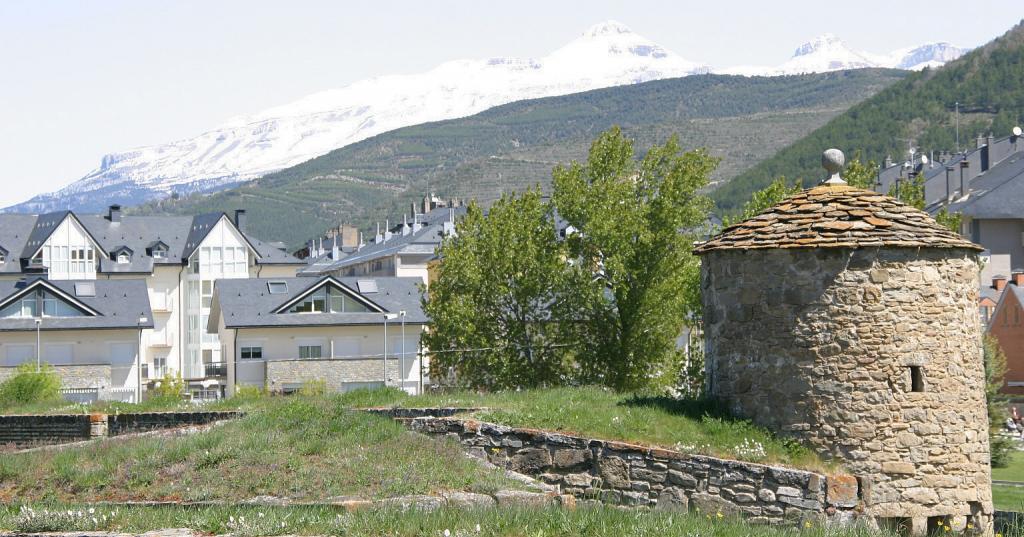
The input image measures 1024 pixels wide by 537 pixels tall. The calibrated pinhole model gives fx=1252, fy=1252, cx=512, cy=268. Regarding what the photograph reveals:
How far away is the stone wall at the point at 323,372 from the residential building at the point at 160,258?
27.2 metres

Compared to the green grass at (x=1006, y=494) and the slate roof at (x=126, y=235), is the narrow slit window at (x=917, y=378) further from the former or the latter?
the slate roof at (x=126, y=235)

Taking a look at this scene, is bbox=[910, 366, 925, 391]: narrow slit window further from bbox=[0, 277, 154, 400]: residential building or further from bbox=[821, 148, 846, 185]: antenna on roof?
bbox=[0, 277, 154, 400]: residential building

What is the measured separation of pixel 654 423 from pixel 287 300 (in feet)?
130

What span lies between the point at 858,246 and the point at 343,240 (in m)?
119

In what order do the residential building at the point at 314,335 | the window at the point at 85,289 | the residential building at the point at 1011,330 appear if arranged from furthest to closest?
the residential building at the point at 1011,330 < the window at the point at 85,289 < the residential building at the point at 314,335

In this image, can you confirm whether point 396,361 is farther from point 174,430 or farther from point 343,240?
point 343,240

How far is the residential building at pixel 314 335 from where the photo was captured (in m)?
53.2

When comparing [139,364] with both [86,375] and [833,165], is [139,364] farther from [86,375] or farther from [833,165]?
[833,165]

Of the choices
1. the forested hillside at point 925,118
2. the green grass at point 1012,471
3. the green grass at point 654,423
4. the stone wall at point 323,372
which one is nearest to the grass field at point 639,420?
the green grass at point 654,423

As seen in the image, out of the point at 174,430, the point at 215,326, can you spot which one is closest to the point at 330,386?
the point at 215,326

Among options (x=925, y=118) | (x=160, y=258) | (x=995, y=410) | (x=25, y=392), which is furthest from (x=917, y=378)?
(x=925, y=118)

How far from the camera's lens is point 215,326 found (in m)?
60.2

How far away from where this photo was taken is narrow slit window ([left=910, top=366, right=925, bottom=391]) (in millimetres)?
15617

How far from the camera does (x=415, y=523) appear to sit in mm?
10797
